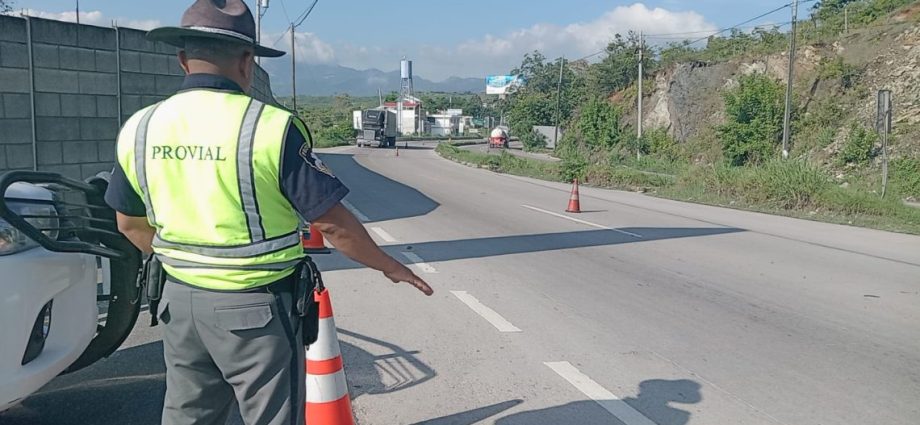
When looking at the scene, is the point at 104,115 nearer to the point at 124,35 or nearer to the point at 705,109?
the point at 124,35

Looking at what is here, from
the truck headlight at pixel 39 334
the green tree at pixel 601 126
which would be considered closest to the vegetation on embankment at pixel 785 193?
the truck headlight at pixel 39 334

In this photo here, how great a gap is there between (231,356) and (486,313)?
4637 millimetres

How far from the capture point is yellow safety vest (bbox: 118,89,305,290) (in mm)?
2404

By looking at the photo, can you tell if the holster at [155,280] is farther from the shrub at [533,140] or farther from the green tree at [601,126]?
the shrub at [533,140]

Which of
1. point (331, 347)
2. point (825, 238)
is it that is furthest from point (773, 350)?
point (825, 238)

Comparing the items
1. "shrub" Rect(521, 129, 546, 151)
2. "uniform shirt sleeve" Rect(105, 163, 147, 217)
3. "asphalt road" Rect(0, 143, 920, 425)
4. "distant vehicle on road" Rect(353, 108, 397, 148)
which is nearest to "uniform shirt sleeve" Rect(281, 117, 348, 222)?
"uniform shirt sleeve" Rect(105, 163, 147, 217)

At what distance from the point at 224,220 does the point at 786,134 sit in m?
33.5

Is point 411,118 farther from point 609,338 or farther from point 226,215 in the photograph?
point 226,215

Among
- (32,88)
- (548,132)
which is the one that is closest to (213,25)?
(32,88)

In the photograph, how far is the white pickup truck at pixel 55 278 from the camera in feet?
10.9

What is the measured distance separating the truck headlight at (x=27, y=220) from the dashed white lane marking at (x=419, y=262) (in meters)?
5.59

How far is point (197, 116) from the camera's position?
8.05ft

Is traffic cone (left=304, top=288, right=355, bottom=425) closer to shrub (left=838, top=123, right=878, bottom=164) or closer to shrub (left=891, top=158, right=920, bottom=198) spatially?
shrub (left=891, top=158, right=920, bottom=198)

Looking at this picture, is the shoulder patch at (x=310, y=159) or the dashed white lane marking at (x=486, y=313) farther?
the dashed white lane marking at (x=486, y=313)
